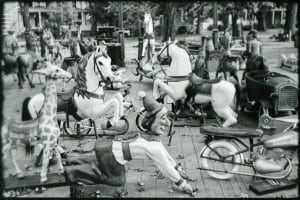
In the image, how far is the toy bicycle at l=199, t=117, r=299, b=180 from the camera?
236 inches

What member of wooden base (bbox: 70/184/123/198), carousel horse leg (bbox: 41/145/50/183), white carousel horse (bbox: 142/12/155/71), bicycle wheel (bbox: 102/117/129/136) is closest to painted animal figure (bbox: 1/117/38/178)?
carousel horse leg (bbox: 41/145/50/183)

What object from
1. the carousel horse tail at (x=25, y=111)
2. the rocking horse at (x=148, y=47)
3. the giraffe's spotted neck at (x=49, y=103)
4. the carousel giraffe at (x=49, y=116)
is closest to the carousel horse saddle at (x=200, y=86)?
the carousel giraffe at (x=49, y=116)

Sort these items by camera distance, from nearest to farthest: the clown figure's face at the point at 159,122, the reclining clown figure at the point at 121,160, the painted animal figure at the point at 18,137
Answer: the reclining clown figure at the point at 121,160 → the clown figure's face at the point at 159,122 → the painted animal figure at the point at 18,137

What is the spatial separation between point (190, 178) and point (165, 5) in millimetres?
12739

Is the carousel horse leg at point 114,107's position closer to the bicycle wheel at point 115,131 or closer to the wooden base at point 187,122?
the bicycle wheel at point 115,131

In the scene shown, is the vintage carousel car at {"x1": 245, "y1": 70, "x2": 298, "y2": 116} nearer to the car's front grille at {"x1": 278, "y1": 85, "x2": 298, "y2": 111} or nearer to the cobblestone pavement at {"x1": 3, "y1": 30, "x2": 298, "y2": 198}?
the car's front grille at {"x1": 278, "y1": 85, "x2": 298, "y2": 111}

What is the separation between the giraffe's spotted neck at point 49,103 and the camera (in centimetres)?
621

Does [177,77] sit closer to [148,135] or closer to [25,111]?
[148,135]

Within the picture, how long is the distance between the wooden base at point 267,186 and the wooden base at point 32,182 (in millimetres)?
2865

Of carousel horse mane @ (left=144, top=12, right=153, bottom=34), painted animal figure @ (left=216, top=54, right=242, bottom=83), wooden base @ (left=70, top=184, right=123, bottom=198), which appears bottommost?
wooden base @ (left=70, top=184, right=123, bottom=198)

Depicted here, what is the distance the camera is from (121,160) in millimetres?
5766

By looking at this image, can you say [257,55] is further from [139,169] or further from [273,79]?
[139,169]

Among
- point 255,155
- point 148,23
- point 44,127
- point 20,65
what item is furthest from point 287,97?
point 148,23

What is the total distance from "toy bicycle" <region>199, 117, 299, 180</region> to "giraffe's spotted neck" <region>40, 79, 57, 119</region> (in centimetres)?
241
